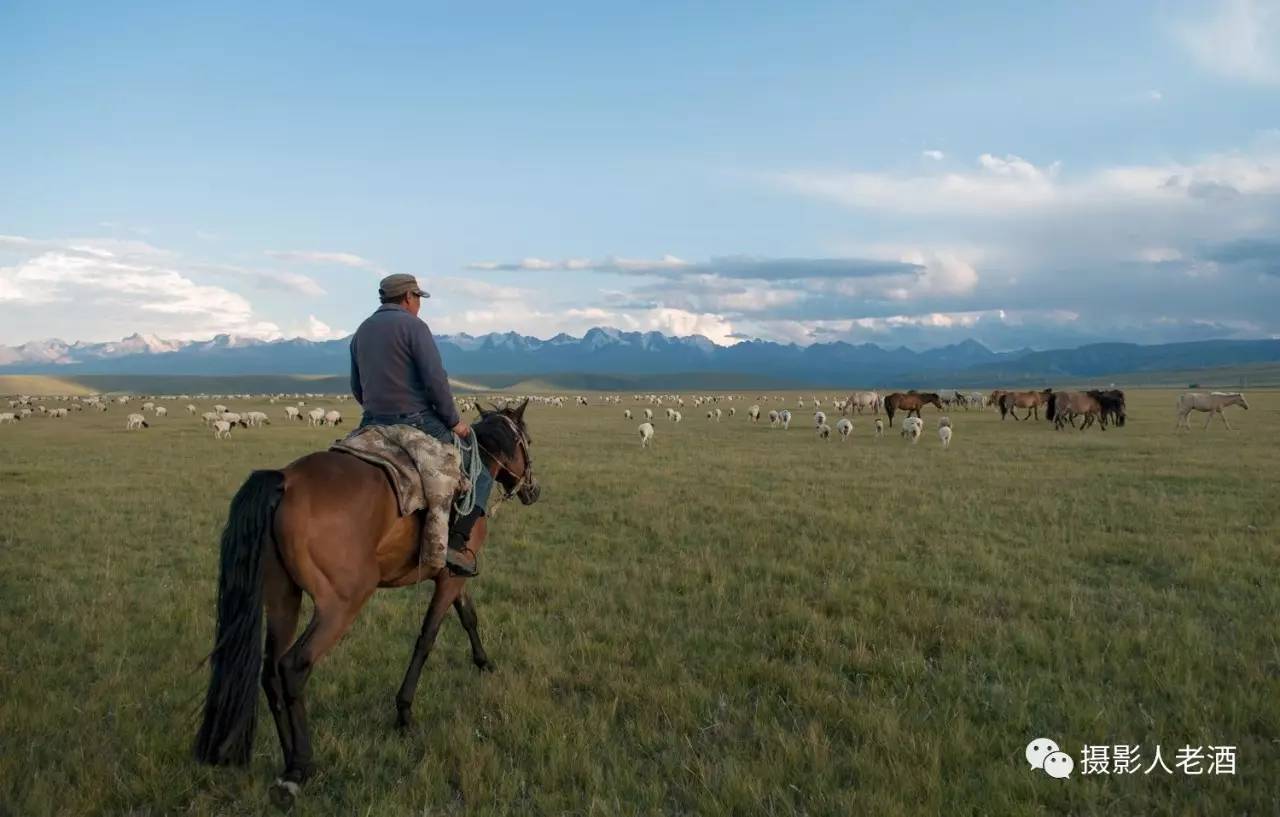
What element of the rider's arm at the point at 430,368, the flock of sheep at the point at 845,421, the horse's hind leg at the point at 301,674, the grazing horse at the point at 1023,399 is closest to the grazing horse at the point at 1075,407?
the flock of sheep at the point at 845,421

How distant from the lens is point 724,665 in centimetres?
636

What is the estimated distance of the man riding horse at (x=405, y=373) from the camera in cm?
553

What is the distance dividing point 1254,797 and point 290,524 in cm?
607

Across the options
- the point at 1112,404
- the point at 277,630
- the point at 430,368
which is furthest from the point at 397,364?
the point at 1112,404

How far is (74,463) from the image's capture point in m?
24.3

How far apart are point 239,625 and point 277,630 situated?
23 cm

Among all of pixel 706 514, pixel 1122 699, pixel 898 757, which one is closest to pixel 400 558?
pixel 898 757

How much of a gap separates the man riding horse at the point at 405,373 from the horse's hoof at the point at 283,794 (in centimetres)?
181

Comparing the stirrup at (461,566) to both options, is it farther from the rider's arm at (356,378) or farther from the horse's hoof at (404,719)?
the rider's arm at (356,378)

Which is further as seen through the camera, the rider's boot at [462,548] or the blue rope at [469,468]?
the blue rope at [469,468]

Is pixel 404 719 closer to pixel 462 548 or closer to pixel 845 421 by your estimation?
pixel 462 548

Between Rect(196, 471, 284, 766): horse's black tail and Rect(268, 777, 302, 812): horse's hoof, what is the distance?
48 centimetres

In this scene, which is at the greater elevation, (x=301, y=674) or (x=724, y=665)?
(x=301, y=674)

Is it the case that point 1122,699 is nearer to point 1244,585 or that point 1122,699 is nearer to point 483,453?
point 1244,585
